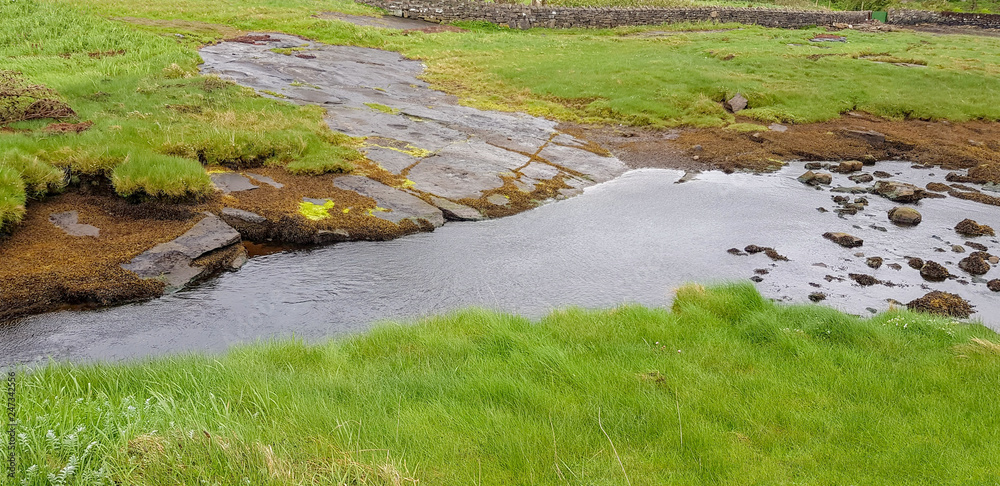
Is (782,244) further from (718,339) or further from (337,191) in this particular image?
(337,191)

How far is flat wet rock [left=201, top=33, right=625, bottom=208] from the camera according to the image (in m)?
17.2

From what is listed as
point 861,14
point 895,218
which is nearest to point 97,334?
point 895,218

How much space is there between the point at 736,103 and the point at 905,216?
13.0 metres

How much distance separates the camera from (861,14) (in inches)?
2881

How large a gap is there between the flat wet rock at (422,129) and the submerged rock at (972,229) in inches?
356

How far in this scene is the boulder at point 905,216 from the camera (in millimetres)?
15056

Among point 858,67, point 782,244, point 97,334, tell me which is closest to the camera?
point 97,334

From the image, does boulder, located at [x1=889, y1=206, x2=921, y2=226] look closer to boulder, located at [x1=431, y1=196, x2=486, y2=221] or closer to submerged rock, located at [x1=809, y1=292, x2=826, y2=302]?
submerged rock, located at [x1=809, y1=292, x2=826, y2=302]

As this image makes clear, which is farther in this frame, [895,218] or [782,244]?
[895,218]

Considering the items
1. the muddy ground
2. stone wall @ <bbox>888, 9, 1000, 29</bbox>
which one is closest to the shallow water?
the muddy ground

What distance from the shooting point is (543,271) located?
39.5 ft

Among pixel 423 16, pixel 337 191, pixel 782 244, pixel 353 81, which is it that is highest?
pixel 423 16

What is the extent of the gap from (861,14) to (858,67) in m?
50.8

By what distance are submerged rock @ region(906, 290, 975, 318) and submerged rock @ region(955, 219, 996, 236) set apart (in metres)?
4.67
